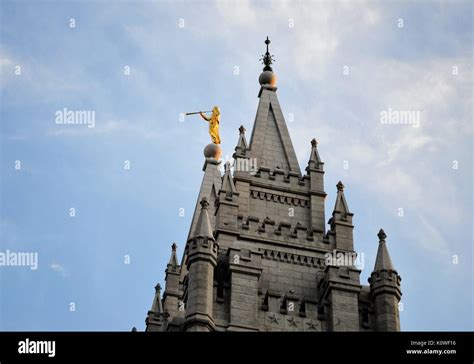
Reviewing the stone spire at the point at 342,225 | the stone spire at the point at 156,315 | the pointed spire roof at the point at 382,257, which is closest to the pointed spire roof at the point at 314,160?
the stone spire at the point at 342,225

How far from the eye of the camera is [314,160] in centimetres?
4978

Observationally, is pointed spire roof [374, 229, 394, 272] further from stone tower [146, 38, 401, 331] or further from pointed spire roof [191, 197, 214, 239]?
pointed spire roof [191, 197, 214, 239]

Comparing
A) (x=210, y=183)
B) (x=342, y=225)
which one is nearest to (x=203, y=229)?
(x=342, y=225)

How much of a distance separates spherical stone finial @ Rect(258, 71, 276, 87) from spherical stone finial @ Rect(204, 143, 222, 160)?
6.45 metres

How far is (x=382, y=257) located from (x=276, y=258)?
4.58m

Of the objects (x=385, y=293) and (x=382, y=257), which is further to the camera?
(x=382, y=257)

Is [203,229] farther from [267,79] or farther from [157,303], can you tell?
[267,79]

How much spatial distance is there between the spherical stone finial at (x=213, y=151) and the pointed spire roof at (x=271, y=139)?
684 centimetres

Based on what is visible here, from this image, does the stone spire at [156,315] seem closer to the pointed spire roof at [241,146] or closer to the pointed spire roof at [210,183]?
the pointed spire roof at [210,183]

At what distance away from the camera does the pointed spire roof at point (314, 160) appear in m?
49.5

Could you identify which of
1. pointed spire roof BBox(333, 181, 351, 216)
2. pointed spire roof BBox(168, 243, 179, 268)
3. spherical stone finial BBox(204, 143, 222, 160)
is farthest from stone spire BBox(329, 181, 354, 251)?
spherical stone finial BBox(204, 143, 222, 160)

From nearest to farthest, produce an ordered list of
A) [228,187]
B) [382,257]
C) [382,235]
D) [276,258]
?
[382,257]
[382,235]
[276,258]
[228,187]

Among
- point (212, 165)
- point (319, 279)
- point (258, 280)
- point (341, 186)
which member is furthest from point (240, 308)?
point (212, 165)

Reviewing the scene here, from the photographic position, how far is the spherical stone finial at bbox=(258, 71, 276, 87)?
55.5 meters
